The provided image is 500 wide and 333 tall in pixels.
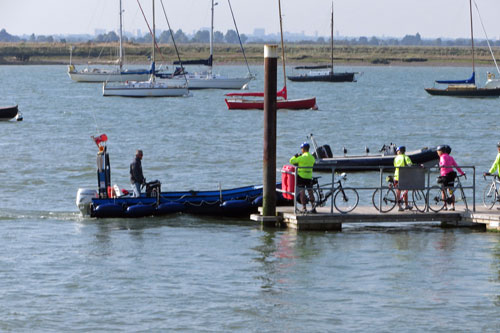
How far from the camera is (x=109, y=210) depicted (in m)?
26.8

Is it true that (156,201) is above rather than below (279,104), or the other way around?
below

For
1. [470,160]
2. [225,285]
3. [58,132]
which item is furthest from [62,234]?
[58,132]

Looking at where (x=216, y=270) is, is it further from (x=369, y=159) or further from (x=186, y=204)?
(x=369, y=159)

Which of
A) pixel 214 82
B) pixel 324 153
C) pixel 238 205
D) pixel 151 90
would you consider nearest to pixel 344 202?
pixel 238 205

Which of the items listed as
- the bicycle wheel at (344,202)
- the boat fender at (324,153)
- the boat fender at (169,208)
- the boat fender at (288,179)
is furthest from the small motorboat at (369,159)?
the boat fender at (288,179)

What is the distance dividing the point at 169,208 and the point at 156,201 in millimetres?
393

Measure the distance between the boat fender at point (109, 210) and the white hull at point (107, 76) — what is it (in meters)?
97.5

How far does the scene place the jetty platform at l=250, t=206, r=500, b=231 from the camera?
24.4m

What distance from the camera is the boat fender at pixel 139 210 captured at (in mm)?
26922

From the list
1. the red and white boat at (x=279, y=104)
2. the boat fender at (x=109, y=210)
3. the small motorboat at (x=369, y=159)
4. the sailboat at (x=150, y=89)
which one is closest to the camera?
the boat fender at (x=109, y=210)

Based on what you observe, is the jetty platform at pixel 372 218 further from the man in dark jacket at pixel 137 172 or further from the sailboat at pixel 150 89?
the sailboat at pixel 150 89

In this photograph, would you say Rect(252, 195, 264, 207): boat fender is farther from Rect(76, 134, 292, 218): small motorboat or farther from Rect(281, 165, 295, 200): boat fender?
Rect(281, 165, 295, 200): boat fender

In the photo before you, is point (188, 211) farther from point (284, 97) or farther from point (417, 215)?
point (284, 97)

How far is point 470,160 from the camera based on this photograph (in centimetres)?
4612
